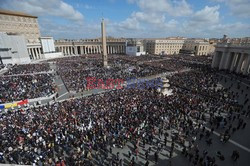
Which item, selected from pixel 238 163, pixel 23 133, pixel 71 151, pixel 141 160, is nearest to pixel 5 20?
pixel 23 133

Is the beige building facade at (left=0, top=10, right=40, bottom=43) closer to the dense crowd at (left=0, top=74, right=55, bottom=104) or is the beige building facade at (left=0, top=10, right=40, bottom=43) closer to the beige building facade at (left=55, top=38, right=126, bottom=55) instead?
the beige building facade at (left=55, top=38, right=126, bottom=55)

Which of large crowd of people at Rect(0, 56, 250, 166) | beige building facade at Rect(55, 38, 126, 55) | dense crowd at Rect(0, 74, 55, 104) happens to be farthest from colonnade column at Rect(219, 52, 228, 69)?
beige building facade at Rect(55, 38, 126, 55)

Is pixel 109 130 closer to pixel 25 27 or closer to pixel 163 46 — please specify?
pixel 25 27

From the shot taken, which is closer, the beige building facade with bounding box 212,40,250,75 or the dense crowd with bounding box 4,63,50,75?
the beige building facade with bounding box 212,40,250,75

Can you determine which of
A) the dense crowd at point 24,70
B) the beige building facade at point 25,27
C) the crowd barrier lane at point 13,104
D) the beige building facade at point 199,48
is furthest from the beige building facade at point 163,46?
the crowd barrier lane at point 13,104

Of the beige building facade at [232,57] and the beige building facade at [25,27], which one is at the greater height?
the beige building facade at [25,27]

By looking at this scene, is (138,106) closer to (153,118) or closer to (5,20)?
(153,118)

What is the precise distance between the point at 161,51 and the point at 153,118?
3456 inches

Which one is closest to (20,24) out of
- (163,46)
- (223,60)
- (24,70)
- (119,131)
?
(24,70)

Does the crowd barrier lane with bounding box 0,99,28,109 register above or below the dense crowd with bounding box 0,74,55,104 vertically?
below

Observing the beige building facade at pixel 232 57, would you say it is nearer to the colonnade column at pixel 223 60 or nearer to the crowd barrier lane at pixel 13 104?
the colonnade column at pixel 223 60

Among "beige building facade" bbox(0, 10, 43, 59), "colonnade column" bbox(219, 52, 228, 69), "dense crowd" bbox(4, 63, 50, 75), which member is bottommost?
"dense crowd" bbox(4, 63, 50, 75)

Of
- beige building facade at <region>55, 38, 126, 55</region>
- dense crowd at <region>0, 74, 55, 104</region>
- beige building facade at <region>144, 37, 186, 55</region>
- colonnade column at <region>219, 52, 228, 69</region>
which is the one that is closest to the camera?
dense crowd at <region>0, 74, 55, 104</region>

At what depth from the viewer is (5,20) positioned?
61.7 m
